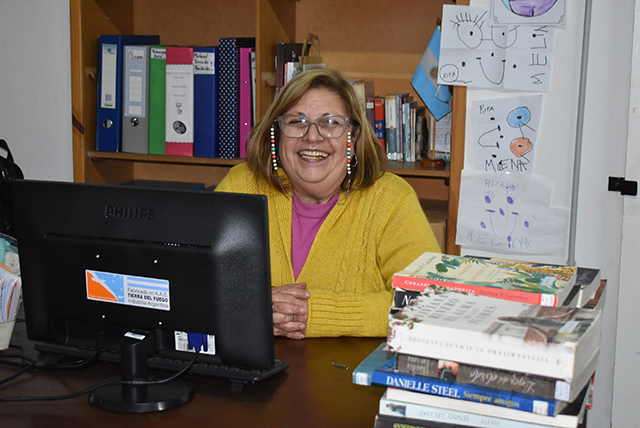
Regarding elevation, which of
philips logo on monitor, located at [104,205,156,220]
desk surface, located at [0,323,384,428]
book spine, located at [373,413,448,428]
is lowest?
desk surface, located at [0,323,384,428]

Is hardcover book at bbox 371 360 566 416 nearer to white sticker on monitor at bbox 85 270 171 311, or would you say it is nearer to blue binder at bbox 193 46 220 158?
white sticker on monitor at bbox 85 270 171 311

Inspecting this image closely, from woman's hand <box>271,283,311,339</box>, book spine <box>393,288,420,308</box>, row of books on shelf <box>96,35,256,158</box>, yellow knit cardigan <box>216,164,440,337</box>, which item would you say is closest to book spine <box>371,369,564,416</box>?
book spine <box>393,288,420,308</box>

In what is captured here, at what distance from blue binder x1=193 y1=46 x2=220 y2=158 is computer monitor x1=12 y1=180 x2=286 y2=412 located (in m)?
1.38

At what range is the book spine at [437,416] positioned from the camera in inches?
31.8

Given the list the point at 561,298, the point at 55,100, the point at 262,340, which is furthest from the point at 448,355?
the point at 55,100

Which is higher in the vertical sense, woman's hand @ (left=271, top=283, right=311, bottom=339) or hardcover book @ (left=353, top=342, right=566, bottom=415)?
hardcover book @ (left=353, top=342, right=566, bottom=415)

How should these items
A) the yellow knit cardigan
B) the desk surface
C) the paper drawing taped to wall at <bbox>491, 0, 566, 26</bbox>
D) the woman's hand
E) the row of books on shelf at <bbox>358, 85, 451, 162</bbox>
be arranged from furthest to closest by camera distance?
1. the row of books on shelf at <bbox>358, 85, 451, 162</bbox>
2. the paper drawing taped to wall at <bbox>491, 0, 566, 26</bbox>
3. the yellow knit cardigan
4. the woman's hand
5. the desk surface

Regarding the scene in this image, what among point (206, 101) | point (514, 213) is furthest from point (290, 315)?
point (206, 101)

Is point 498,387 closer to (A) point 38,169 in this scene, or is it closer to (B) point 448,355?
(B) point 448,355

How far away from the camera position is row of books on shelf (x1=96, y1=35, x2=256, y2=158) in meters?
2.43

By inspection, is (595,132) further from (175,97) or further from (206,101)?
(175,97)

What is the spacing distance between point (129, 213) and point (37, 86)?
190cm

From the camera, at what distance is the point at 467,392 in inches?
31.7

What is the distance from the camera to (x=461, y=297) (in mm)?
893
